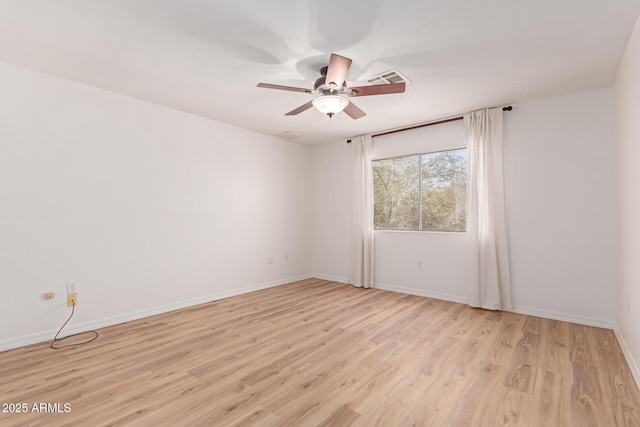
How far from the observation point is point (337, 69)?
88.9 inches

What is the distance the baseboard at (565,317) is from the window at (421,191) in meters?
1.21

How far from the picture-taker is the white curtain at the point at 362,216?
4.95m

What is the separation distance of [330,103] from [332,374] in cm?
226

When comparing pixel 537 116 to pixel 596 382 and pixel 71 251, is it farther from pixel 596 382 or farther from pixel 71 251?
pixel 71 251

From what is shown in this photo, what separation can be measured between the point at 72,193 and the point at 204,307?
1.97m

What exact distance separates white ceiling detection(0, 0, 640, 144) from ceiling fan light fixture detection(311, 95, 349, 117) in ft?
1.09

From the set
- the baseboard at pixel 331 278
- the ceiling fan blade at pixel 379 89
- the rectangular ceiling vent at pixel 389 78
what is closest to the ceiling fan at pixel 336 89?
the ceiling fan blade at pixel 379 89

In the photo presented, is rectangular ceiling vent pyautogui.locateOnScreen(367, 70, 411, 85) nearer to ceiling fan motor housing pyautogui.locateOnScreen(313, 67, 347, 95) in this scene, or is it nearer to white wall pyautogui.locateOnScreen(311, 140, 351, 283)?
ceiling fan motor housing pyautogui.locateOnScreen(313, 67, 347, 95)

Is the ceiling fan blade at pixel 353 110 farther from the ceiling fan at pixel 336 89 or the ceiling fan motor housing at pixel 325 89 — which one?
the ceiling fan motor housing at pixel 325 89

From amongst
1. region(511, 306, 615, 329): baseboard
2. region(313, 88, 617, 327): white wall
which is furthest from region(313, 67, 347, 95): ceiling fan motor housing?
region(511, 306, 615, 329): baseboard

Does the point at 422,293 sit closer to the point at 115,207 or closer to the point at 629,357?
the point at 629,357

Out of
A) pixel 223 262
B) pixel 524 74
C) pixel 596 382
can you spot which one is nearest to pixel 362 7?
pixel 524 74

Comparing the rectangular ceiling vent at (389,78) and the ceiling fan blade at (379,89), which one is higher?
the rectangular ceiling vent at (389,78)

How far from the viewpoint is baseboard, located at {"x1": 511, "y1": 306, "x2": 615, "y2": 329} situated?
10.2 ft
